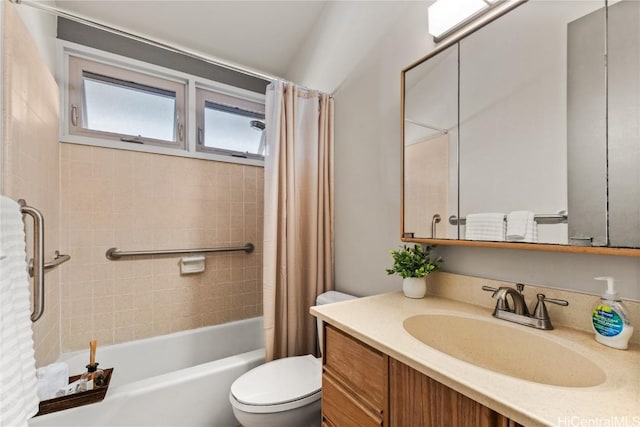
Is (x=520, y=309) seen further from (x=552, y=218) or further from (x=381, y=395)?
(x=381, y=395)

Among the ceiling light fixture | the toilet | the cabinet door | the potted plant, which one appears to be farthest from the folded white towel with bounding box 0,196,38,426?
the ceiling light fixture

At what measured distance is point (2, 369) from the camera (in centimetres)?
71

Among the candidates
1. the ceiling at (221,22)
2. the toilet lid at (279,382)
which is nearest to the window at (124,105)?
the ceiling at (221,22)

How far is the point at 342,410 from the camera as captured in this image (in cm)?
91

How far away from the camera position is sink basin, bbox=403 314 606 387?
2.25ft

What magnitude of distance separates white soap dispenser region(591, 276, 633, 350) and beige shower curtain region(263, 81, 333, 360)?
127cm

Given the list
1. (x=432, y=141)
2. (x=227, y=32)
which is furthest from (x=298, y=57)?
(x=432, y=141)

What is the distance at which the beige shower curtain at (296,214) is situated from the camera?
1.61 m

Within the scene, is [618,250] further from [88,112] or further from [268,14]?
[88,112]

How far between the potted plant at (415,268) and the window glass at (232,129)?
5.49 feet

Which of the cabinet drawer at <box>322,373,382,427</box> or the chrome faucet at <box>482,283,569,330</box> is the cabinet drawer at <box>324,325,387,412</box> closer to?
the cabinet drawer at <box>322,373,382,427</box>

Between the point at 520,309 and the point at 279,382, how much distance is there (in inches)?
41.1

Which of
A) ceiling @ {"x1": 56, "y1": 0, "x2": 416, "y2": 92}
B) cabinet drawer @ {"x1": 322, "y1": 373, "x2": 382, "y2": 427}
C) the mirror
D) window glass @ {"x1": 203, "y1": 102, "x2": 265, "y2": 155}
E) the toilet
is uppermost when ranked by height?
ceiling @ {"x1": 56, "y1": 0, "x2": 416, "y2": 92}

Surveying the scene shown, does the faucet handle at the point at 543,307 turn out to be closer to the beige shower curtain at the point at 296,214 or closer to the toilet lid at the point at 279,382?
the toilet lid at the point at 279,382
